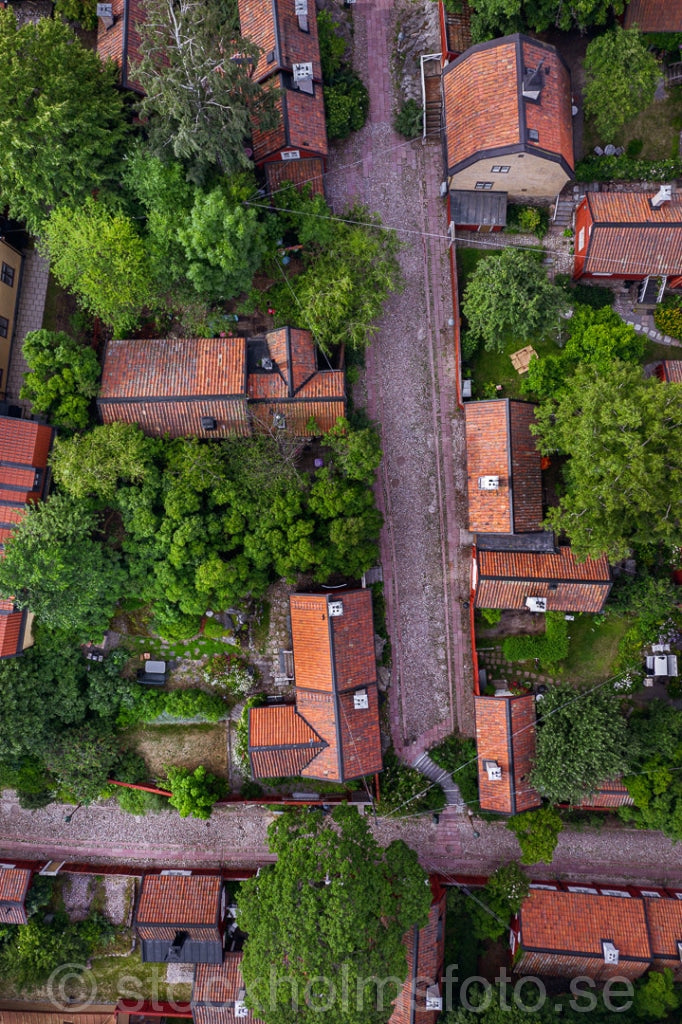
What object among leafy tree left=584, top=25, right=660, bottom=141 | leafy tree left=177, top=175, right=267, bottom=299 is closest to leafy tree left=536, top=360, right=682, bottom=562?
leafy tree left=584, top=25, right=660, bottom=141

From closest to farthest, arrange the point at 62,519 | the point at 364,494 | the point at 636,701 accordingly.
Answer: the point at 62,519, the point at 364,494, the point at 636,701

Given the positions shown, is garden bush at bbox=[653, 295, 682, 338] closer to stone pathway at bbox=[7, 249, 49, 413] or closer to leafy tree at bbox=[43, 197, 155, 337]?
leafy tree at bbox=[43, 197, 155, 337]

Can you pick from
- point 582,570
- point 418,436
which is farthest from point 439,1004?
point 418,436

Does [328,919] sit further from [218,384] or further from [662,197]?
[662,197]

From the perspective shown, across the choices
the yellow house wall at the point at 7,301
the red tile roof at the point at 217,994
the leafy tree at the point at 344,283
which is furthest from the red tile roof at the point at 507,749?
the yellow house wall at the point at 7,301

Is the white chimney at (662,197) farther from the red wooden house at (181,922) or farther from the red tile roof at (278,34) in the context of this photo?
the red wooden house at (181,922)

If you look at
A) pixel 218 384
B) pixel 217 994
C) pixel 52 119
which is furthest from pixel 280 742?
pixel 52 119

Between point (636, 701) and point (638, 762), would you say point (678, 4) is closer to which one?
point (636, 701)
